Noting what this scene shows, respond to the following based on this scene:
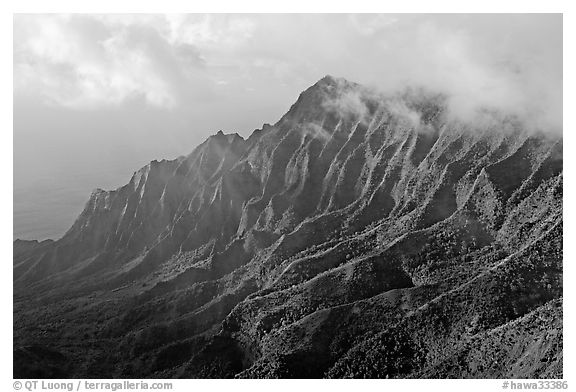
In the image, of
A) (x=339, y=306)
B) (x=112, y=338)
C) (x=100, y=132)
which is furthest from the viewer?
(x=100, y=132)

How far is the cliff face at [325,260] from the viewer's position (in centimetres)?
4056

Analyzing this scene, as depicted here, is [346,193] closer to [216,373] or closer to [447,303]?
[447,303]

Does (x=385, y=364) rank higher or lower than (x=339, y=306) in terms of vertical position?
lower

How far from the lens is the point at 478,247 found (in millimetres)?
46594

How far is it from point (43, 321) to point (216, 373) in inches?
980

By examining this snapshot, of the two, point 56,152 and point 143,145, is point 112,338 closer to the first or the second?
point 56,152

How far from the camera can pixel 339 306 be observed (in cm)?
4516

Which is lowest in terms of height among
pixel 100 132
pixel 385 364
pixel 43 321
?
pixel 385 364

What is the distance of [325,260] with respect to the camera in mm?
52031

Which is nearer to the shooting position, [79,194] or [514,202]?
[514,202]

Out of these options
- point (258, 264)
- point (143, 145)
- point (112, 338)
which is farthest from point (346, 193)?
point (143, 145)

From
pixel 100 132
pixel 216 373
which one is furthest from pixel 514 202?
pixel 100 132

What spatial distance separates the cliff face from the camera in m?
40.6

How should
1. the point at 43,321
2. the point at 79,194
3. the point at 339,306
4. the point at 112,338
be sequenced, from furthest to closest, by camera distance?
the point at 79,194 < the point at 43,321 < the point at 112,338 < the point at 339,306
